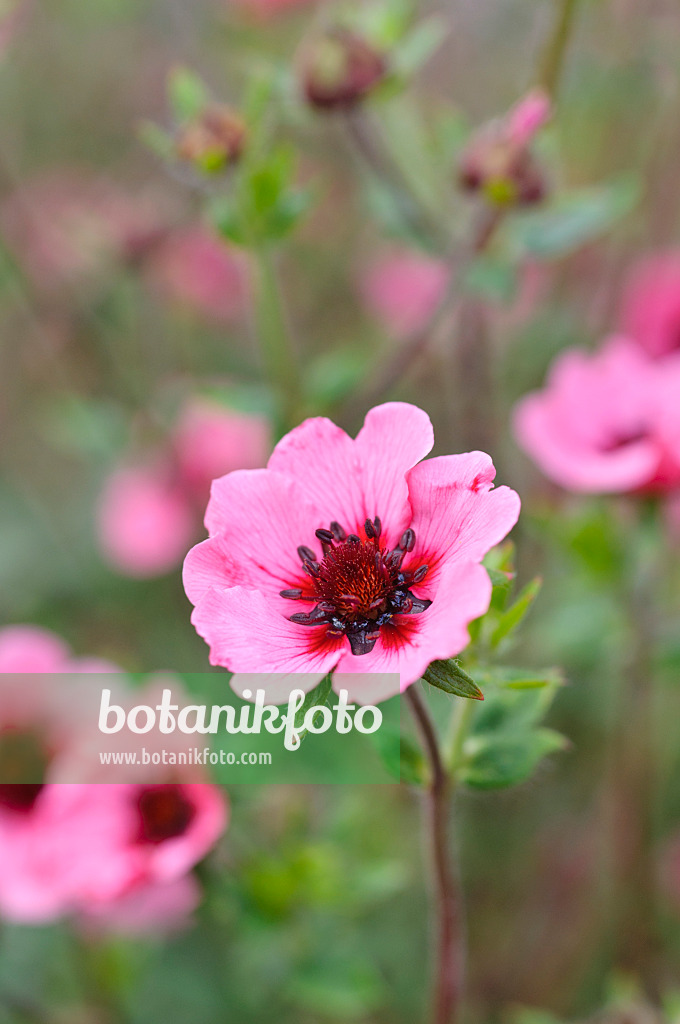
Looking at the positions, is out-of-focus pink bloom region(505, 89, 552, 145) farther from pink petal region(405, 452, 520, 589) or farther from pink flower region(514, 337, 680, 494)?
pink petal region(405, 452, 520, 589)

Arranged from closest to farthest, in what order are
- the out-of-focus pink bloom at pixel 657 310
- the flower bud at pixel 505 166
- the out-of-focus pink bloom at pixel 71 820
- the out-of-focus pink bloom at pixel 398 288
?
the out-of-focus pink bloom at pixel 71 820, the flower bud at pixel 505 166, the out-of-focus pink bloom at pixel 657 310, the out-of-focus pink bloom at pixel 398 288

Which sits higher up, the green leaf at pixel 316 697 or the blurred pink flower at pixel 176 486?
the blurred pink flower at pixel 176 486

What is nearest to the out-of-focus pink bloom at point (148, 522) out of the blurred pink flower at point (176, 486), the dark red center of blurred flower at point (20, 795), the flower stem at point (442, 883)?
the blurred pink flower at point (176, 486)

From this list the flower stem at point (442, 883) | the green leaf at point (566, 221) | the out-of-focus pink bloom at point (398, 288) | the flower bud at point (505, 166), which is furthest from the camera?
the out-of-focus pink bloom at point (398, 288)

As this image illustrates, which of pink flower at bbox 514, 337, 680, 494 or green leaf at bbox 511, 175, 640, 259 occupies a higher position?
green leaf at bbox 511, 175, 640, 259

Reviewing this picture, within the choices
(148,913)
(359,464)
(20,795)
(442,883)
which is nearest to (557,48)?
(359,464)

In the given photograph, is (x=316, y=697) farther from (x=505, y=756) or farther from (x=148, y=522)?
(x=148, y=522)

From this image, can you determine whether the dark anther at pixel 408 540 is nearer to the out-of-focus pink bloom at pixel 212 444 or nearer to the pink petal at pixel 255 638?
the pink petal at pixel 255 638

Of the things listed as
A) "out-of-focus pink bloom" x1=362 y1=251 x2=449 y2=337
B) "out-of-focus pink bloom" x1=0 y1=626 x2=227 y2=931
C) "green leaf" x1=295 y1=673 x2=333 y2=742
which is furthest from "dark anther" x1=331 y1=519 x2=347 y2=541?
"out-of-focus pink bloom" x1=362 y1=251 x2=449 y2=337
